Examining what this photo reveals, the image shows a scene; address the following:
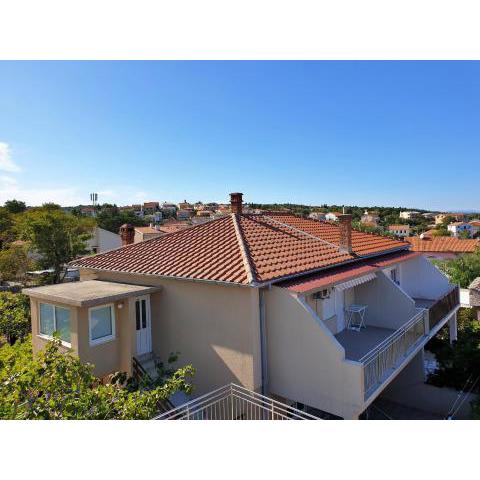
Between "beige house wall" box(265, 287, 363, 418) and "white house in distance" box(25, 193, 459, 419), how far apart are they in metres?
0.03

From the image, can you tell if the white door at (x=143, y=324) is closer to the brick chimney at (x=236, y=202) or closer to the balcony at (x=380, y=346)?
the brick chimney at (x=236, y=202)

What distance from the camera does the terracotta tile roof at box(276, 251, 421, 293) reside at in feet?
42.3

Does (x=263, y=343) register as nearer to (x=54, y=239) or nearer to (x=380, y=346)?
(x=380, y=346)

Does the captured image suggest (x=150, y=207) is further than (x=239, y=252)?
Yes

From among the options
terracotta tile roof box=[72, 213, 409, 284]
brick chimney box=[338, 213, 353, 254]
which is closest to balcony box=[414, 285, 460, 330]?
terracotta tile roof box=[72, 213, 409, 284]

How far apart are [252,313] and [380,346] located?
16.8 feet

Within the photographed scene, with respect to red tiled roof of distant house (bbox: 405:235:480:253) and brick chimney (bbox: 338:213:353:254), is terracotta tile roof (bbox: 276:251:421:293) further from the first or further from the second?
red tiled roof of distant house (bbox: 405:235:480:253)

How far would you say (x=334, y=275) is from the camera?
15.0 meters

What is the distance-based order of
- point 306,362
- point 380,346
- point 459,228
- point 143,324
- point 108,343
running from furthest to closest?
point 459,228
point 143,324
point 108,343
point 380,346
point 306,362

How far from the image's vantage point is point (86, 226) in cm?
5275

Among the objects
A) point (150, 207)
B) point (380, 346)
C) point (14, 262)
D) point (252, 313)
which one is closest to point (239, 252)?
point (252, 313)
